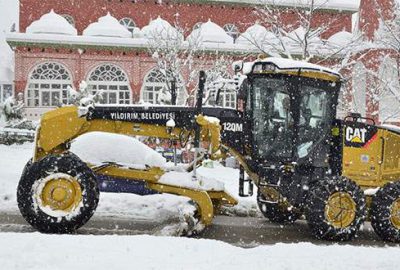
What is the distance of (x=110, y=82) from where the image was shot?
3050 cm

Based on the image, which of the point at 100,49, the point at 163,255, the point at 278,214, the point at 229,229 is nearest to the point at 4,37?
the point at 100,49

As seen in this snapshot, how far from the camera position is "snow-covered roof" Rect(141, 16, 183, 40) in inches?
1102

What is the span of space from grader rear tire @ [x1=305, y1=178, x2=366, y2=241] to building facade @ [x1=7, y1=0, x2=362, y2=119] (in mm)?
20066

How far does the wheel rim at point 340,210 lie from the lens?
7.80 m

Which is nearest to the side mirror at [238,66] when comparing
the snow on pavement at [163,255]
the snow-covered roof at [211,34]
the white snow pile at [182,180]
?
the white snow pile at [182,180]

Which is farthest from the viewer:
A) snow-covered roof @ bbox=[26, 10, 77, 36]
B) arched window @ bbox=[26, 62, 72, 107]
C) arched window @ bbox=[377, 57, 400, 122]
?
arched window @ bbox=[26, 62, 72, 107]

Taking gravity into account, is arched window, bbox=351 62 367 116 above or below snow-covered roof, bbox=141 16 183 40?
below

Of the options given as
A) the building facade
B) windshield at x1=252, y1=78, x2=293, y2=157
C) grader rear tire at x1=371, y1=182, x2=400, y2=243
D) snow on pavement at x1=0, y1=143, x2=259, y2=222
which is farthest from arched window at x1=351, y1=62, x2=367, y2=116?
windshield at x1=252, y1=78, x2=293, y2=157

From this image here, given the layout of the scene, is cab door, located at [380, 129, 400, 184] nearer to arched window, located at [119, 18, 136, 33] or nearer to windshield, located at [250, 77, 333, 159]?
windshield, located at [250, 77, 333, 159]

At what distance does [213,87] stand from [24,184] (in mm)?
3016

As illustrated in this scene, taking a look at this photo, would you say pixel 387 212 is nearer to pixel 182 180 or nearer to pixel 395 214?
pixel 395 214

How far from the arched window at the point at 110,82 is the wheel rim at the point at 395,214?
23.5 metres

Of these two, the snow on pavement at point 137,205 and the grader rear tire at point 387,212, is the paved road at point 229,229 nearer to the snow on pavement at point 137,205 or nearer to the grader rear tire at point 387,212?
the grader rear tire at point 387,212

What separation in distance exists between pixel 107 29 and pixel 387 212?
2439cm
